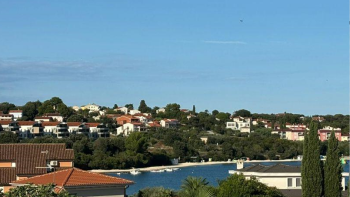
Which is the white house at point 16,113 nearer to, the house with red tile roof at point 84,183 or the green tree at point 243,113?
the green tree at point 243,113

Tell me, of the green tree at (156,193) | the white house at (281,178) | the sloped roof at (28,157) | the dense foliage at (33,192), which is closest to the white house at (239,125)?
the white house at (281,178)

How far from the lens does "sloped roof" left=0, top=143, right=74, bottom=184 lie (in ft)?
79.5

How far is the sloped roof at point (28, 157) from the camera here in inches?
954

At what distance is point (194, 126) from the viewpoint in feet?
442

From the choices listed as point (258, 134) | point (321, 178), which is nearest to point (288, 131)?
point (258, 134)

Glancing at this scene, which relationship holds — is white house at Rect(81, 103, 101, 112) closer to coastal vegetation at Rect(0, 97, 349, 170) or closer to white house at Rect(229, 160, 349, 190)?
coastal vegetation at Rect(0, 97, 349, 170)

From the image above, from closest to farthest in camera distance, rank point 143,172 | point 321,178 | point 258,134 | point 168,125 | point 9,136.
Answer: point 321,178 < point 143,172 < point 9,136 < point 258,134 < point 168,125

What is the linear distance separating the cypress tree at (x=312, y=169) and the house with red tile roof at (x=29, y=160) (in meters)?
7.80

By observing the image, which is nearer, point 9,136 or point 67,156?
point 67,156

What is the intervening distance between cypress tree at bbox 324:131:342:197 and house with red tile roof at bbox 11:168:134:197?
758cm

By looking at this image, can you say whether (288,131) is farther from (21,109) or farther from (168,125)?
(21,109)

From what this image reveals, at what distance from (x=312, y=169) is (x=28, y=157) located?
30.6 feet

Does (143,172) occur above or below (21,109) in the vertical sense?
below

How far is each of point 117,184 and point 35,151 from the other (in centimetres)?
541
